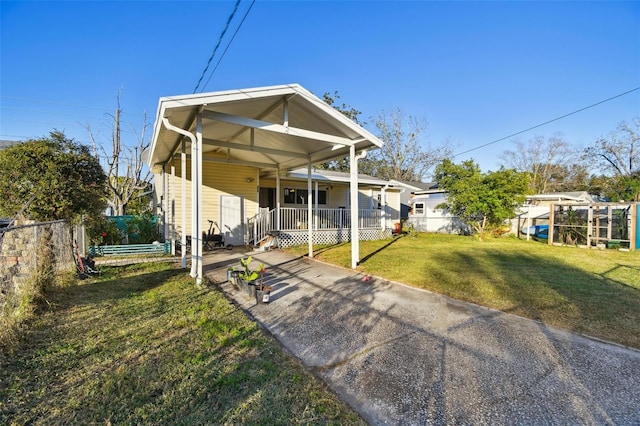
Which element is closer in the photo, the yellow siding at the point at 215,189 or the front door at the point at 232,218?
the yellow siding at the point at 215,189

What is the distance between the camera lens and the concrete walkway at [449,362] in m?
2.19

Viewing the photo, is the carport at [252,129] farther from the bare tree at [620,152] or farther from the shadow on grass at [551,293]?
the bare tree at [620,152]

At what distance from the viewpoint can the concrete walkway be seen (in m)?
2.19

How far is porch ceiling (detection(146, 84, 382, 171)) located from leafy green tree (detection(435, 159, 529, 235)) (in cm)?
864

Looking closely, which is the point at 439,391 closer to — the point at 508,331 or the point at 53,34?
the point at 508,331

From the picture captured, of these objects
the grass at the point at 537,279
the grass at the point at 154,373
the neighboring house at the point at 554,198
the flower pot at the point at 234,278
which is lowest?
the grass at the point at 537,279

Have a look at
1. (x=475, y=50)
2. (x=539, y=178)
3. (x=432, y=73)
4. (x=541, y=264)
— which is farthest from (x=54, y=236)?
(x=539, y=178)

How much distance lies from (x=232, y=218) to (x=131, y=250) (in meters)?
3.75

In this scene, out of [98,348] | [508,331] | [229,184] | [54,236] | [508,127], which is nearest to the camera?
[98,348]

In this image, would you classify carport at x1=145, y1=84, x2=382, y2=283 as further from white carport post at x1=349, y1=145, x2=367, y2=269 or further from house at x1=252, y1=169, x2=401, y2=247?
house at x1=252, y1=169, x2=401, y2=247

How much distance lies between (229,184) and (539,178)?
3844 cm

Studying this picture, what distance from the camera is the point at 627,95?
13.8 meters

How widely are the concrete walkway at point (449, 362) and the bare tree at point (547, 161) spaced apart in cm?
3779

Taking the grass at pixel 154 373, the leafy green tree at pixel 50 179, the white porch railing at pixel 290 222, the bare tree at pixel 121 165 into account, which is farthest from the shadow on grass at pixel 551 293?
the bare tree at pixel 121 165
